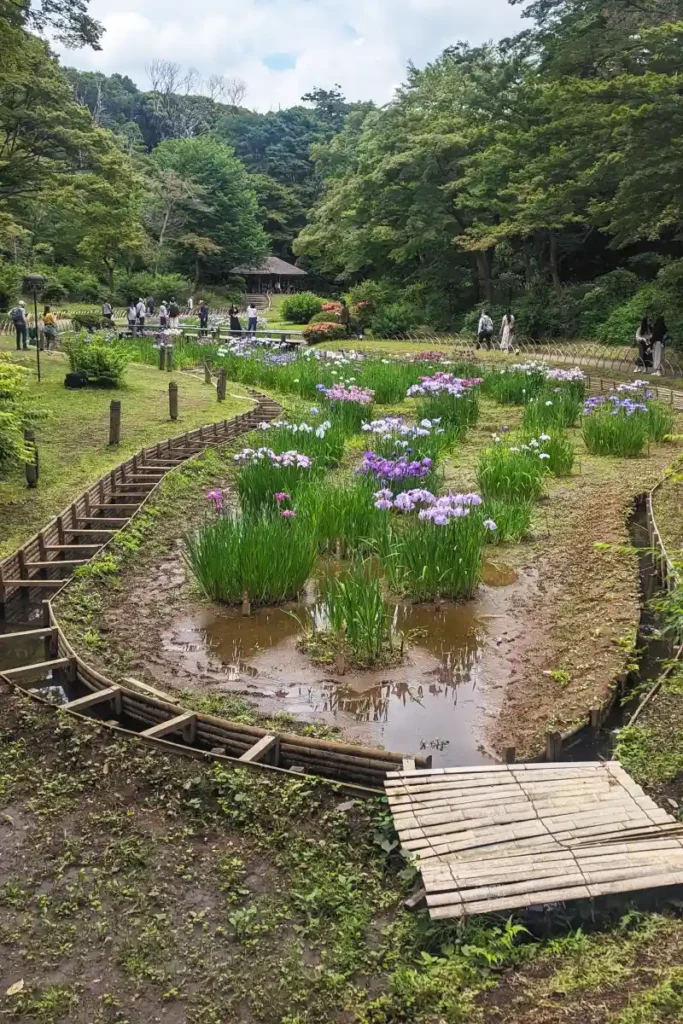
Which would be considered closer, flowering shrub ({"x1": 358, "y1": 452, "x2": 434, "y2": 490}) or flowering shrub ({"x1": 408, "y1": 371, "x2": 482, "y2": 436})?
flowering shrub ({"x1": 358, "y1": 452, "x2": 434, "y2": 490})

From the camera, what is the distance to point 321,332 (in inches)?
1187

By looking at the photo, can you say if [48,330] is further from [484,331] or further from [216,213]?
[216,213]

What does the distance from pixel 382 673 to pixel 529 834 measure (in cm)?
250

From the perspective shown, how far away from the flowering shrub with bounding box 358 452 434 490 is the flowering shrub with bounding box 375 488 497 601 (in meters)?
1.24

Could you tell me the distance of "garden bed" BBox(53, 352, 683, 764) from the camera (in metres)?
5.65

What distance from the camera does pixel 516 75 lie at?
88.9 ft

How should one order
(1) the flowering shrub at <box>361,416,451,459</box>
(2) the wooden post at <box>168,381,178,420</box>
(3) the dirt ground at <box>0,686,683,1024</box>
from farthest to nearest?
(2) the wooden post at <box>168,381,178,420</box>
(1) the flowering shrub at <box>361,416,451,459</box>
(3) the dirt ground at <box>0,686,683,1024</box>

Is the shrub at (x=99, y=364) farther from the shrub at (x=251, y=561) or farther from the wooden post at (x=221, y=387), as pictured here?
the shrub at (x=251, y=561)

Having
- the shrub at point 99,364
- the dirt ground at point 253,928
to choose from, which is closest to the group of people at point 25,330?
the shrub at point 99,364

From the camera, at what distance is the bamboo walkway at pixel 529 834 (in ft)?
11.5

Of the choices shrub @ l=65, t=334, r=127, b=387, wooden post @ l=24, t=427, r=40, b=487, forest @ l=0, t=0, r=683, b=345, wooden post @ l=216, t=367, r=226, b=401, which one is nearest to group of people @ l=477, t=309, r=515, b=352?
forest @ l=0, t=0, r=683, b=345

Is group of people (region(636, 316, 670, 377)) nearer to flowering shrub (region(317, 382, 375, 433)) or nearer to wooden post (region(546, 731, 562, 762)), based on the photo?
flowering shrub (region(317, 382, 375, 433))

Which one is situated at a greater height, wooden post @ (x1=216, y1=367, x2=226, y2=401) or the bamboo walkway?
wooden post @ (x1=216, y1=367, x2=226, y2=401)

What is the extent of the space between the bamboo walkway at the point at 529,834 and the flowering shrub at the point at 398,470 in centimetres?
464
